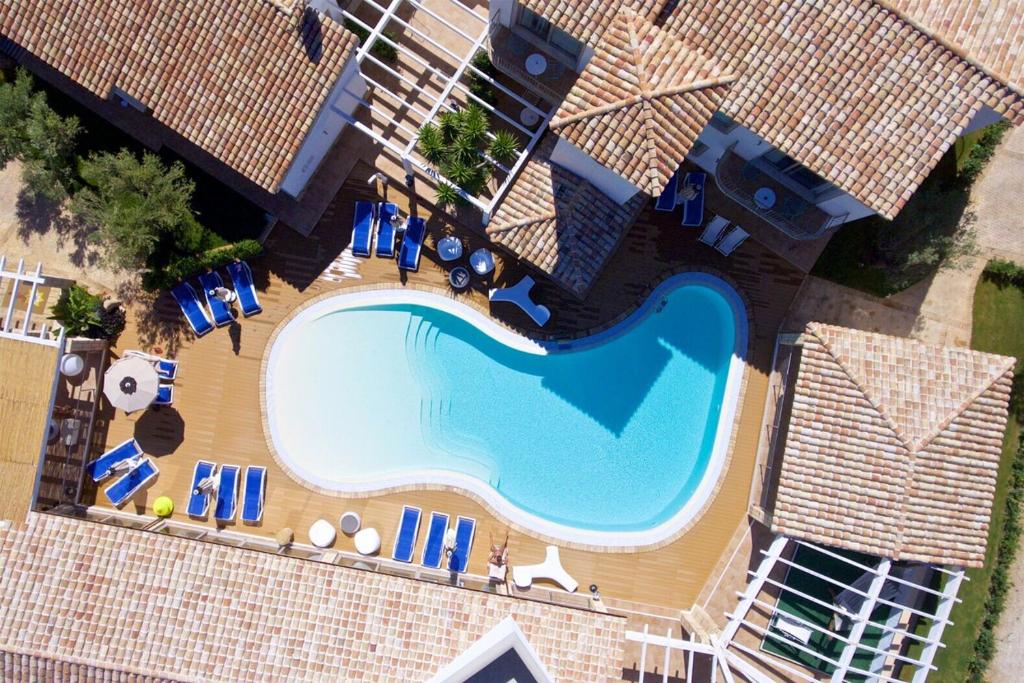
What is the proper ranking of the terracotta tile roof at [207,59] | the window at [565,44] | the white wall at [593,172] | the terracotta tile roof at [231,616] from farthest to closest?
the window at [565,44], the terracotta tile roof at [207,59], the white wall at [593,172], the terracotta tile roof at [231,616]

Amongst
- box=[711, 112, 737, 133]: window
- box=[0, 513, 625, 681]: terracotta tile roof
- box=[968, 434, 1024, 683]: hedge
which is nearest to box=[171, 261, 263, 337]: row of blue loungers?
box=[0, 513, 625, 681]: terracotta tile roof

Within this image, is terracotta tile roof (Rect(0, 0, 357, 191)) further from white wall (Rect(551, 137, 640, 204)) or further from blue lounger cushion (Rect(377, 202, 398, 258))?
white wall (Rect(551, 137, 640, 204))

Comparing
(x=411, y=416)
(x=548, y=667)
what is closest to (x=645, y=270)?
(x=411, y=416)

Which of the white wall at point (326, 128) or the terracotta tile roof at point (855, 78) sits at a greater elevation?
the terracotta tile roof at point (855, 78)

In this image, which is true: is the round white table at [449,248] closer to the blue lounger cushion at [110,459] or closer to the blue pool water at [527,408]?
the blue pool water at [527,408]

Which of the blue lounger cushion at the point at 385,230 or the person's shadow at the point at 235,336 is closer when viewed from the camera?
the blue lounger cushion at the point at 385,230

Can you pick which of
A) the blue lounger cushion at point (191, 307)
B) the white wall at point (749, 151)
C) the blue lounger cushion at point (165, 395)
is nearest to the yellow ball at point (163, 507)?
the blue lounger cushion at point (165, 395)
